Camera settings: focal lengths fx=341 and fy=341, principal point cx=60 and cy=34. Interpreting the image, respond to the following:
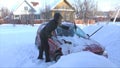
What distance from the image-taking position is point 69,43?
37.0 ft

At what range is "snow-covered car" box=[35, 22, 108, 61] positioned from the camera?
11.0 metres

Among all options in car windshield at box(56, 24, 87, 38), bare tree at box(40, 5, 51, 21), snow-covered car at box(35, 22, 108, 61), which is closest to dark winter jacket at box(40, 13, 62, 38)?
snow-covered car at box(35, 22, 108, 61)

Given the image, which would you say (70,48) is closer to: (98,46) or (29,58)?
(98,46)

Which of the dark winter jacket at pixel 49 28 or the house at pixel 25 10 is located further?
the house at pixel 25 10

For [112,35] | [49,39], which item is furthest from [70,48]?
[112,35]

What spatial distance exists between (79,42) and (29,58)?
Answer: 2636 millimetres

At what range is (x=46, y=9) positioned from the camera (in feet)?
226

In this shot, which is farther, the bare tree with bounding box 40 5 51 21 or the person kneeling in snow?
the bare tree with bounding box 40 5 51 21

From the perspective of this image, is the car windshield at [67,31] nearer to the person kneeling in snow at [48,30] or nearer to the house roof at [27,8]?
the person kneeling in snow at [48,30]

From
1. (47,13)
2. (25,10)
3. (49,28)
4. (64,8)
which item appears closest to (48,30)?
(49,28)

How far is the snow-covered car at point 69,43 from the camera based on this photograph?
11.0 metres

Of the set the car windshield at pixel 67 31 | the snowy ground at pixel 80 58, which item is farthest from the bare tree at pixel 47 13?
the car windshield at pixel 67 31

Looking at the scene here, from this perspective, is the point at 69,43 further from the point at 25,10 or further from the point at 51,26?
the point at 25,10

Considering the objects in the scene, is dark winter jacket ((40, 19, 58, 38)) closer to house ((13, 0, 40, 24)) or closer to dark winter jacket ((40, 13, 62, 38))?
dark winter jacket ((40, 13, 62, 38))
